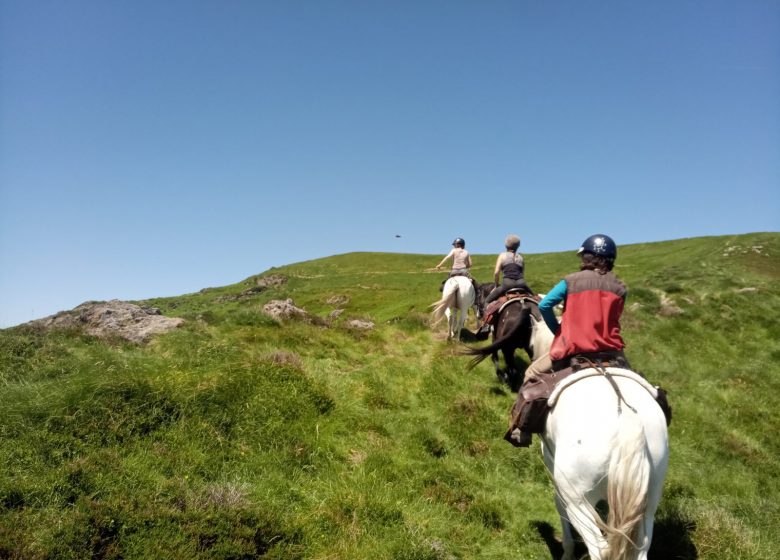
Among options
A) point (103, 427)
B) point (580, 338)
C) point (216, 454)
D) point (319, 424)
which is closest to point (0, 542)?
point (103, 427)

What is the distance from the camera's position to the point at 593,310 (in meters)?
5.93

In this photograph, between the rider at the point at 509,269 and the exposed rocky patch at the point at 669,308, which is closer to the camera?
the rider at the point at 509,269

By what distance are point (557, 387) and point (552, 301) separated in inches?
62.0

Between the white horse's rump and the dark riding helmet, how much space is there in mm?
1883

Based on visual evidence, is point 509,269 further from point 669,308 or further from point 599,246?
point 669,308

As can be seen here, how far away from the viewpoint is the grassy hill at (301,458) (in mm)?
5441

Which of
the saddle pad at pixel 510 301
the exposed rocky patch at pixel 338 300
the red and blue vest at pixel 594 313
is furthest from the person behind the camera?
the exposed rocky patch at pixel 338 300

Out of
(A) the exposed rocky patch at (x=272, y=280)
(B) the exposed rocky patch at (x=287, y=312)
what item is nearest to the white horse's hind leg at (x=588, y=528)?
(B) the exposed rocky patch at (x=287, y=312)

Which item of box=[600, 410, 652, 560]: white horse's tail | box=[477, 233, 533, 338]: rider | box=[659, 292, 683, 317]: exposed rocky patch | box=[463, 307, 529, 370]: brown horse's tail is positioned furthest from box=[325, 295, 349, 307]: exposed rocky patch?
box=[600, 410, 652, 560]: white horse's tail

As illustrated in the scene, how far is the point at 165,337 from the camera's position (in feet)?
38.6

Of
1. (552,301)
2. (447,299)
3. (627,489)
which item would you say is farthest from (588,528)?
(447,299)

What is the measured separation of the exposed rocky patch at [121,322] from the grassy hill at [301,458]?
3.09 feet


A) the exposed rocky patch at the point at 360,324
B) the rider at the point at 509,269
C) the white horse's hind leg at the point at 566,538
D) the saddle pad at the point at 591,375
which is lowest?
the white horse's hind leg at the point at 566,538

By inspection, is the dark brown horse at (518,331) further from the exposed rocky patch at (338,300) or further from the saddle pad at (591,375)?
the exposed rocky patch at (338,300)
